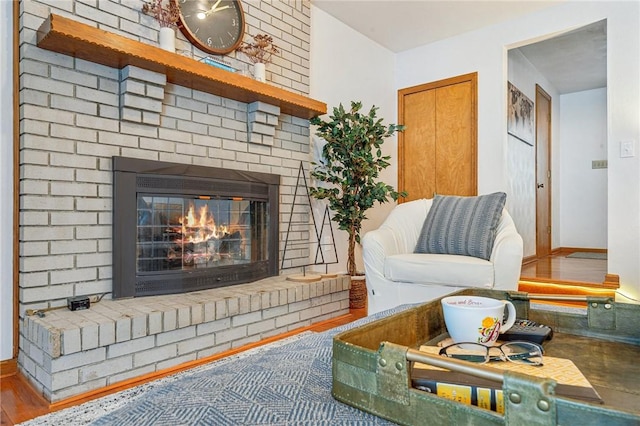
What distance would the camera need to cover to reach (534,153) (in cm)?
534

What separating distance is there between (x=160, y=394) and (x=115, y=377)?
1.57 metres

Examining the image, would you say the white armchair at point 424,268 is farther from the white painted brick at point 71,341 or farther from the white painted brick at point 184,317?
the white painted brick at point 71,341

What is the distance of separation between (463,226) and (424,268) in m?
0.46

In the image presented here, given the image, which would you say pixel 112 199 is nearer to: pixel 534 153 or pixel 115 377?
pixel 115 377

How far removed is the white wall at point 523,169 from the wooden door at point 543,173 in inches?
7.1

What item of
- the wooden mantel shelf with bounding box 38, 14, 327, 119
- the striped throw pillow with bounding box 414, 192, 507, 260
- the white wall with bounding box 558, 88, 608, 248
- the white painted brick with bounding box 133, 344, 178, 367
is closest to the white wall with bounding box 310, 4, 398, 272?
the wooden mantel shelf with bounding box 38, 14, 327, 119

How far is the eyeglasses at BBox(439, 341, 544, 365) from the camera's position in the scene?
0.59m

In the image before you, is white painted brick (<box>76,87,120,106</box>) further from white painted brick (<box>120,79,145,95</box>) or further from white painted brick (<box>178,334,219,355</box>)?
white painted brick (<box>178,334,219,355</box>)

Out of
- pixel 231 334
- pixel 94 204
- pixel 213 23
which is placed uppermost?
pixel 213 23

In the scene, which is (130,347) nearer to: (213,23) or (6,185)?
(6,185)

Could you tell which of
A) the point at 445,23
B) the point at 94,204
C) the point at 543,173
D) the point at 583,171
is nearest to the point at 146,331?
the point at 94,204

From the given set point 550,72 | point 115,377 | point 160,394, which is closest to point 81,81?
point 115,377

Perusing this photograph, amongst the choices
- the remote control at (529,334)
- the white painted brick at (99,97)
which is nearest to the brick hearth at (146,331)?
A: the white painted brick at (99,97)

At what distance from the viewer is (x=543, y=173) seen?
5.77 metres
